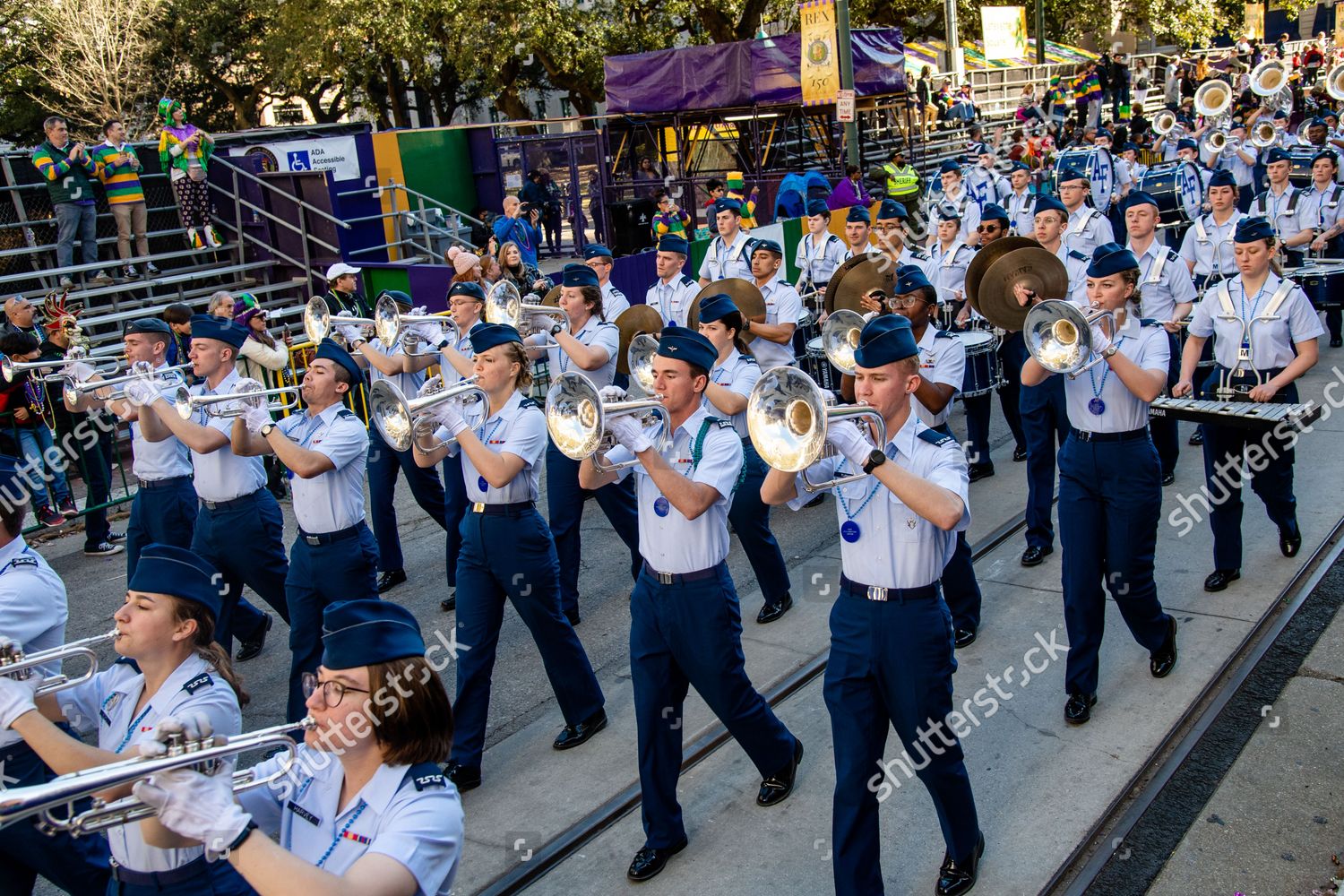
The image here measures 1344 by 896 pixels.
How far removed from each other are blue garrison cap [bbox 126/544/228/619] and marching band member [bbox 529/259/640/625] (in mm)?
3336

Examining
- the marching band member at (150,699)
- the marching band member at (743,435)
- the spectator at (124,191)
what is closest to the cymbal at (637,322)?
the marching band member at (743,435)

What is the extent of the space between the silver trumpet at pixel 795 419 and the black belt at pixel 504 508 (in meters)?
1.71

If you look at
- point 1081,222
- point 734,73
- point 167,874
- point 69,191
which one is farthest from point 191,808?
point 734,73

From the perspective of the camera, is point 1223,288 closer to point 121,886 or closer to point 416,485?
point 416,485

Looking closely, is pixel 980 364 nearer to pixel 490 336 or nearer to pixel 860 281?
pixel 860 281

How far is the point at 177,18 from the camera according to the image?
3562cm

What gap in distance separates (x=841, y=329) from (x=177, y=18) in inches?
1367

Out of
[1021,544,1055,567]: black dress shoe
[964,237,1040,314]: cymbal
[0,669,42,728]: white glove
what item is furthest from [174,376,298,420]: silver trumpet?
[1021,544,1055,567]: black dress shoe

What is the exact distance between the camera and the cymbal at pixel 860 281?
8570 millimetres

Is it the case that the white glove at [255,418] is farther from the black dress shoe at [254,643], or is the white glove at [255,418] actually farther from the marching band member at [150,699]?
the marching band member at [150,699]

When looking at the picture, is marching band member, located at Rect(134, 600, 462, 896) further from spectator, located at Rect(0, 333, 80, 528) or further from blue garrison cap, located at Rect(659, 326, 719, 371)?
spectator, located at Rect(0, 333, 80, 528)

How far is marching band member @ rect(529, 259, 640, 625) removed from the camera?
24.4 ft

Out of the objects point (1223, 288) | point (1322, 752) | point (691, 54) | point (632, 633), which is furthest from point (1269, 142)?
point (632, 633)

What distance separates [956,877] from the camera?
458 centimetres
